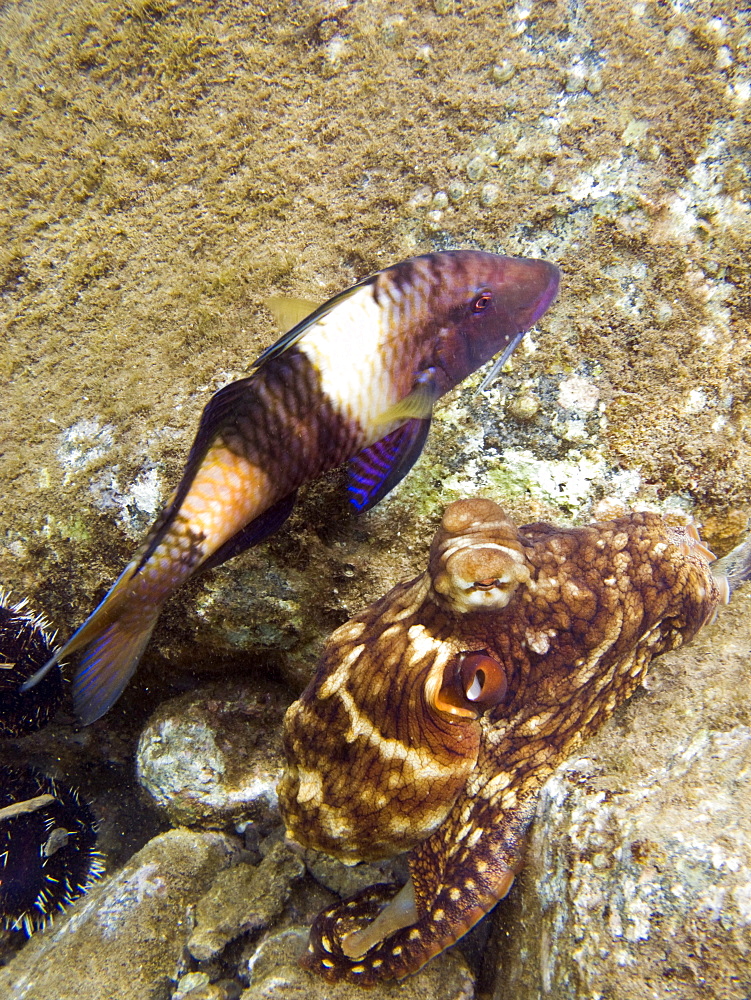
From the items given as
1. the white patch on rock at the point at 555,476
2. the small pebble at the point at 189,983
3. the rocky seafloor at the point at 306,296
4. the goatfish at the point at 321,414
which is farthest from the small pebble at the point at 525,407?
the small pebble at the point at 189,983

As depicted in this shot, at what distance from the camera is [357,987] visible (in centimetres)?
190

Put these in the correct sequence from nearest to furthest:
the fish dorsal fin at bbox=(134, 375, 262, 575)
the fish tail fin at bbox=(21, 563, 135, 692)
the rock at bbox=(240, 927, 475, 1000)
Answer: the fish tail fin at bbox=(21, 563, 135, 692) < the fish dorsal fin at bbox=(134, 375, 262, 575) < the rock at bbox=(240, 927, 475, 1000)

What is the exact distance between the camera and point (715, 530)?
231 centimetres

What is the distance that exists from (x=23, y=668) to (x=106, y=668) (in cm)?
122

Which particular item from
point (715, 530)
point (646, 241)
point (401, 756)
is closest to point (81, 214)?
point (646, 241)

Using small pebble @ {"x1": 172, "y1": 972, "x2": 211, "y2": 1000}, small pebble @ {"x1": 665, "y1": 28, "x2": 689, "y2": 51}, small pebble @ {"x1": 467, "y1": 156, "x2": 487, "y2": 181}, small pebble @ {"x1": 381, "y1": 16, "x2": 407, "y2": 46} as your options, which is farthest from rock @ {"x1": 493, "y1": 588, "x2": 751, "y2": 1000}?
small pebble @ {"x1": 381, "y1": 16, "x2": 407, "y2": 46}

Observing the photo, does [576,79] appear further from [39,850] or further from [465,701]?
[39,850]

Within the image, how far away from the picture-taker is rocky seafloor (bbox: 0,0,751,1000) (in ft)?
7.59

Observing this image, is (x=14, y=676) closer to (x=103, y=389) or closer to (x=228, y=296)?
(x=103, y=389)

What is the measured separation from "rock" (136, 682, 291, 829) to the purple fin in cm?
145

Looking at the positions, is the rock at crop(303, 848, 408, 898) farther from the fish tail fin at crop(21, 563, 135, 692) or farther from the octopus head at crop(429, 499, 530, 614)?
the fish tail fin at crop(21, 563, 135, 692)

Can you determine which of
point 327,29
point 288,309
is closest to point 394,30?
point 327,29

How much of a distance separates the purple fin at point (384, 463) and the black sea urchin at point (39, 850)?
2.33 m

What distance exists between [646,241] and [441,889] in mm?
2579
